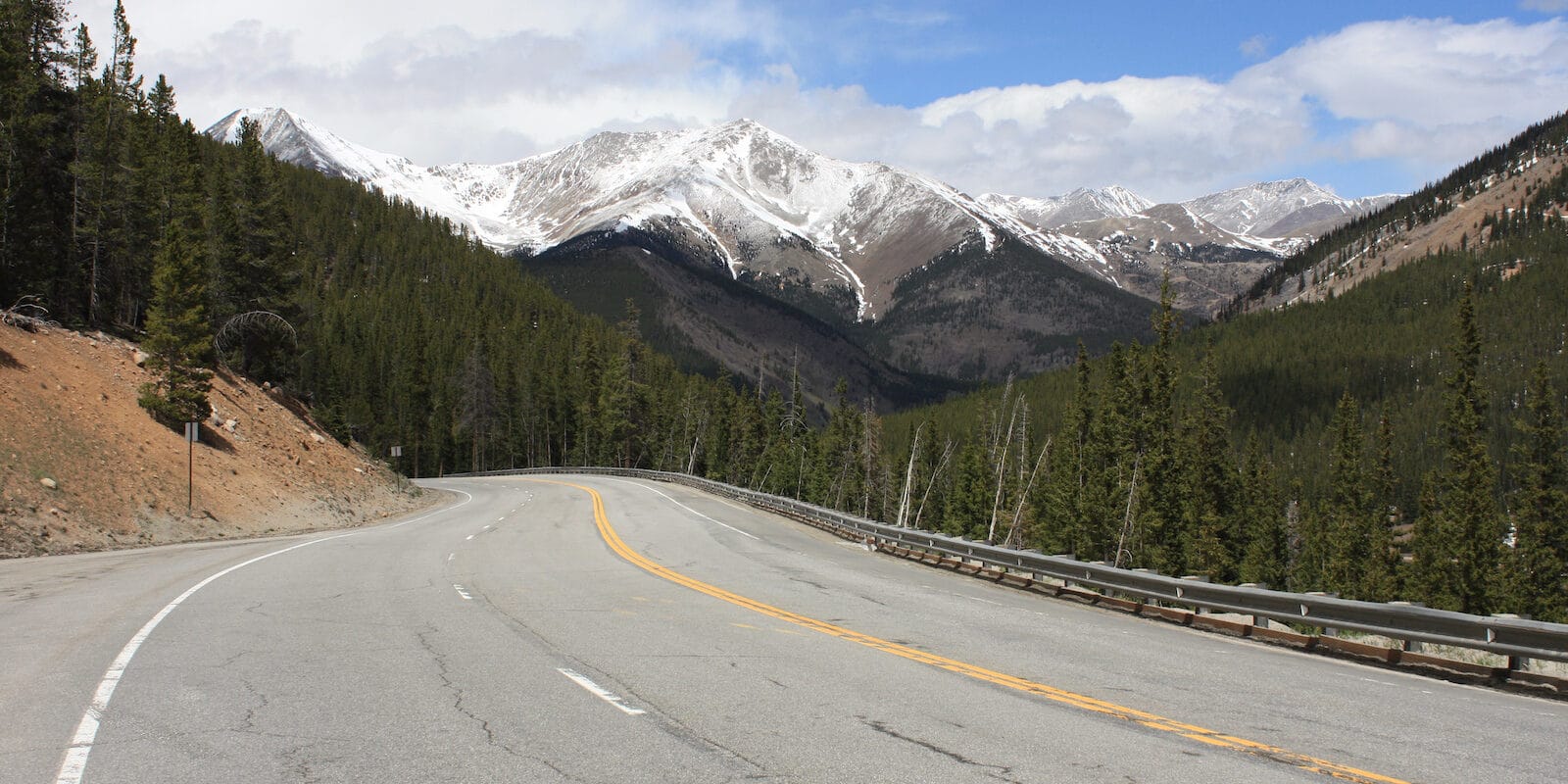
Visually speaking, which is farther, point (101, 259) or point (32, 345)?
point (101, 259)

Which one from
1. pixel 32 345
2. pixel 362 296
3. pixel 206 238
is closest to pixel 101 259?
pixel 206 238

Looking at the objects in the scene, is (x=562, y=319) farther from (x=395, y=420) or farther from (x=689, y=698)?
(x=689, y=698)

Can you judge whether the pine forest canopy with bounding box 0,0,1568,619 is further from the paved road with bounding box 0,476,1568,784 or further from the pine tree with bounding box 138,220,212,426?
the paved road with bounding box 0,476,1568,784

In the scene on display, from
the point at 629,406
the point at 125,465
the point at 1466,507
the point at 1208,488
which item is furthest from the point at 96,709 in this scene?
the point at 629,406

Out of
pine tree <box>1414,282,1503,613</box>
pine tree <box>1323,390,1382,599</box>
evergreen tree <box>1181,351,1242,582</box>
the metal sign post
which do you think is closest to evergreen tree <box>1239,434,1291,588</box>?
pine tree <box>1323,390,1382,599</box>

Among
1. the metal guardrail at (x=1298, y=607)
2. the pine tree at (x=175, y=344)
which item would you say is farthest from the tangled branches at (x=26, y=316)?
the metal guardrail at (x=1298, y=607)

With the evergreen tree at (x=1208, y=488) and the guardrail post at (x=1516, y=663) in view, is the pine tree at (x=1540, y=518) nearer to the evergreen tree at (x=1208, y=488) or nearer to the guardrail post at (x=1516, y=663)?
the evergreen tree at (x=1208, y=488)

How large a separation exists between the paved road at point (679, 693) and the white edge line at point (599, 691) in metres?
0.04

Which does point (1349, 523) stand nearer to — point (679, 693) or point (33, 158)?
point (679, 693)

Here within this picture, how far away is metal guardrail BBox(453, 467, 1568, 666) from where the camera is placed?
986cm

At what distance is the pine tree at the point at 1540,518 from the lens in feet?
143

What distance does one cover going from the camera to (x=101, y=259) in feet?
148

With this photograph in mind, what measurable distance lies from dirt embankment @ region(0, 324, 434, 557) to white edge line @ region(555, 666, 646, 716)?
19.6 m

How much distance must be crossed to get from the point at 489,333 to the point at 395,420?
69.2ft
